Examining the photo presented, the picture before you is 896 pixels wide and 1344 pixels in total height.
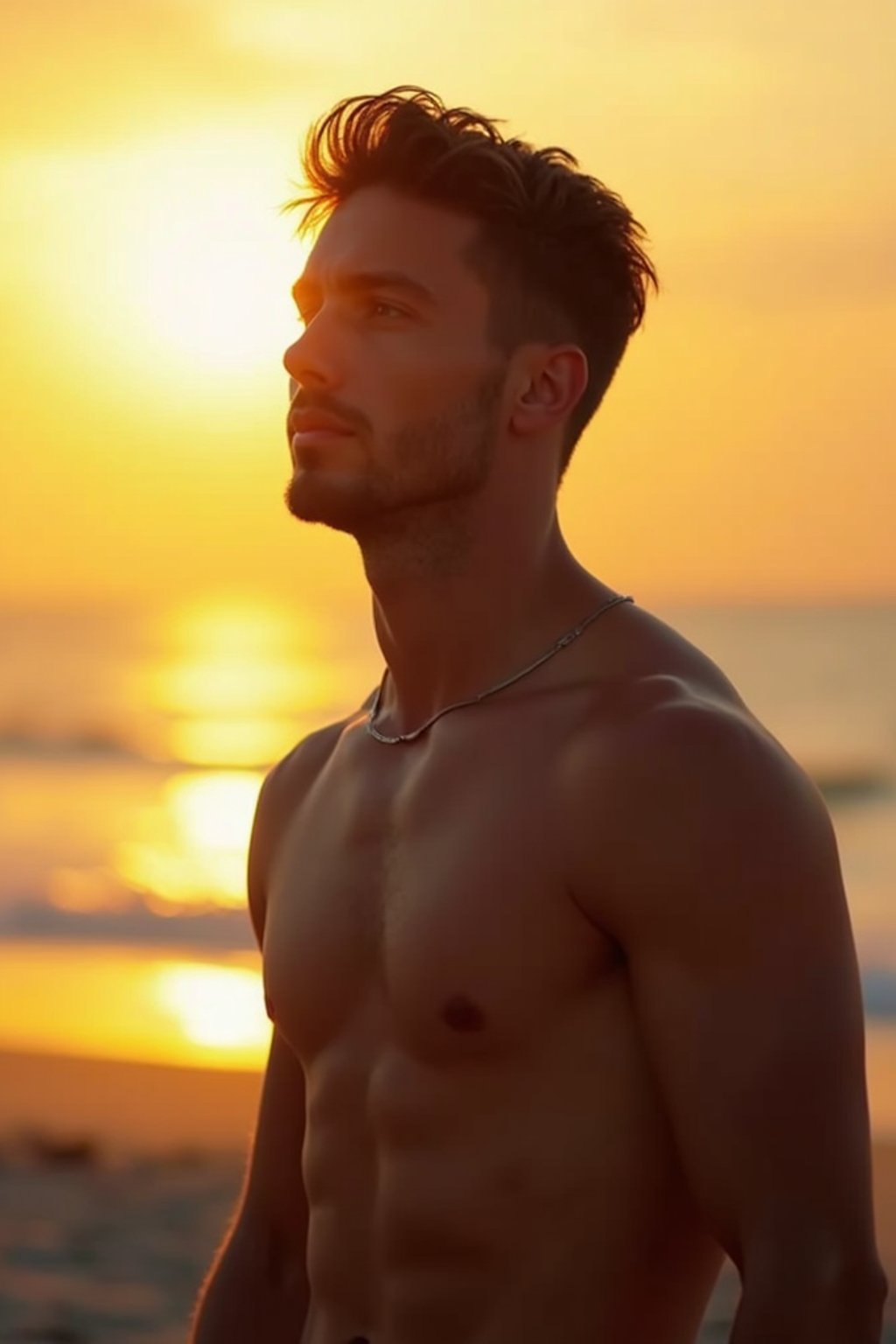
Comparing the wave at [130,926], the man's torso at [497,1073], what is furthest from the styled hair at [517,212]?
the wave at [130,926]

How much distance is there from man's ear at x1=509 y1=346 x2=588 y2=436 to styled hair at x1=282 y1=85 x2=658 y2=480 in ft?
0.08

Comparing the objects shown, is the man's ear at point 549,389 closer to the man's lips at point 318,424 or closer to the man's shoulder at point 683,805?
the man's lips at point 318,424

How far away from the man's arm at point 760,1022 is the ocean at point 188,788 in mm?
7127

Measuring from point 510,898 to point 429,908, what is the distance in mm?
154

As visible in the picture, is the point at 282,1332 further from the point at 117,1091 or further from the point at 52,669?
the point at 52,669

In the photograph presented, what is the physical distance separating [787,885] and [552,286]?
963 millimetres

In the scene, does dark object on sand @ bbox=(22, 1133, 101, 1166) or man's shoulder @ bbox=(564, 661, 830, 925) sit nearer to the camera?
man's shoulder @ bbox=(564, 661, 830, 925)

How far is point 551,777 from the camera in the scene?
8.28 ft

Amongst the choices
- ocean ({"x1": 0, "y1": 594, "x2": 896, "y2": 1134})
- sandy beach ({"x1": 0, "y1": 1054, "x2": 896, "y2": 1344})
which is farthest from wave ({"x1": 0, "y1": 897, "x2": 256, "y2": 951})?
sandy beach ({"x1": 0, "y1": 1054, "x2": 896, "y2": 1344})

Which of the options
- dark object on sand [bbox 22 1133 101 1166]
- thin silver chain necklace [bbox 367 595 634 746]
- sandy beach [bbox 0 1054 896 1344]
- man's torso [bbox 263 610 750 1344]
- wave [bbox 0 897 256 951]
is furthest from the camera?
wave [bbox 0 897 256 951]

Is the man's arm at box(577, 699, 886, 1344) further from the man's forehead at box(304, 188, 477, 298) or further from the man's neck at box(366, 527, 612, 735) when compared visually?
the man's forehead at box(304, 188, 477, 298)

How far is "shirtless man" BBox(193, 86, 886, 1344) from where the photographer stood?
7.42 ft

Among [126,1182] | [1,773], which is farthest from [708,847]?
[1,773]

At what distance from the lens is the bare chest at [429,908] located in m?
2.47
